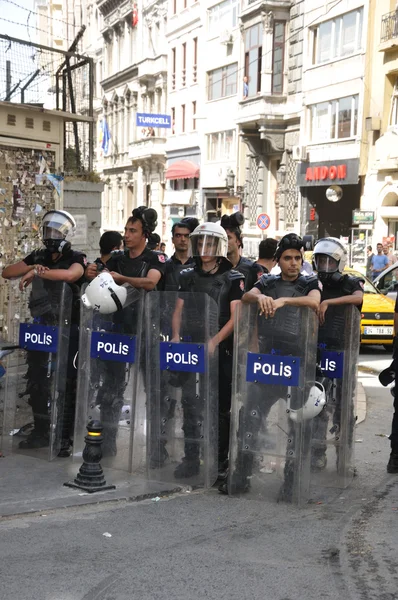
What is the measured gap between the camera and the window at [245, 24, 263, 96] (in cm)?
4084

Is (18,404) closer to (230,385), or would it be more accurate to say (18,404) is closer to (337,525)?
(230,385)

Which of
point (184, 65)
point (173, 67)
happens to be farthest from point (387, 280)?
point (173, 67)

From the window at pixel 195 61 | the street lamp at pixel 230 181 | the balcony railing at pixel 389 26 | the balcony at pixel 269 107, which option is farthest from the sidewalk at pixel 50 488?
the window at pixel 195 61

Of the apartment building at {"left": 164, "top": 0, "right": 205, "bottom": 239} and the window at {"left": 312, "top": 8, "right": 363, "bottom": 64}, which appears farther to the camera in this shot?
the apartment building at {"left": 164, "top": 0, "right": 205, "bottom": 239}

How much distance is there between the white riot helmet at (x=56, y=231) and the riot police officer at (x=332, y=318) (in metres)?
2.18

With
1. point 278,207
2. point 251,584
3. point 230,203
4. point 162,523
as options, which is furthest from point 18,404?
point 230,203

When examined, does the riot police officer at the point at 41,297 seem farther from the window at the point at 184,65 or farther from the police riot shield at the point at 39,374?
the window at the point at 184,65

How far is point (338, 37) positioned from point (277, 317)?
98.6ft

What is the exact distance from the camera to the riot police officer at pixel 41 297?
26.9ft

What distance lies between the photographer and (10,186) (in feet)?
35.9

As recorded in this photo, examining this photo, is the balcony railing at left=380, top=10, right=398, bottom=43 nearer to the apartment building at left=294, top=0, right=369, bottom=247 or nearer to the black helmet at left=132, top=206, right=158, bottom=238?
the apartment building at left=294, top=0, right=369, bottom=247

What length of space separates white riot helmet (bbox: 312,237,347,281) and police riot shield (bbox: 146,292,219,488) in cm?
109

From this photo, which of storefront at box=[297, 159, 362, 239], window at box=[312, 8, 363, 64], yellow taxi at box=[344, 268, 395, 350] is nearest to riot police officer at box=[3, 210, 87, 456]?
yellow taxi at box=[344, 268, 395, 350]

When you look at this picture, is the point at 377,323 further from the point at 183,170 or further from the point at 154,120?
the point at 183,170
